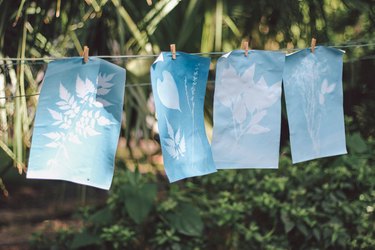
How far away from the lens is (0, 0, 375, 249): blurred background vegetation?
396 cm

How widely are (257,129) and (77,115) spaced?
0.74 m

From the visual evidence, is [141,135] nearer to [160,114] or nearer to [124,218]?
[124,218]

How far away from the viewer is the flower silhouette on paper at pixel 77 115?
2.73 metres

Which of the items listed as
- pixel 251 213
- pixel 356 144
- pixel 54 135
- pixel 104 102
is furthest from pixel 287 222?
pixel 54 135

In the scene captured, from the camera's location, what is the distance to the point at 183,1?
425cm

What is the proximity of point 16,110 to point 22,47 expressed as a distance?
0.29 m

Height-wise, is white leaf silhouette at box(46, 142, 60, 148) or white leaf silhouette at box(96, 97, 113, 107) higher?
white leaf silhouette at box(96, 97, 113, 107)

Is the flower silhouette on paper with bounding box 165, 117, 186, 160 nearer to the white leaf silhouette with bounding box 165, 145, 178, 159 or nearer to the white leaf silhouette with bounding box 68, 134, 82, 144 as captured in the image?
→ the white leaf silhouette with bounding box 165, 145, 178, 159

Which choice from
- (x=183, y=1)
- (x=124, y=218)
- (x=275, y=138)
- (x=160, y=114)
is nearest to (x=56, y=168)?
(x=160, y=114)

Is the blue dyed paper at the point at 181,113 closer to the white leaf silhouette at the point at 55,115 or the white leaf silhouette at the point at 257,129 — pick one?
the white leaf silhouette at the point at 257,129

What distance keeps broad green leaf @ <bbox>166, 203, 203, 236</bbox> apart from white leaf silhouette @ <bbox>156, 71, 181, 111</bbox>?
1.98 metres

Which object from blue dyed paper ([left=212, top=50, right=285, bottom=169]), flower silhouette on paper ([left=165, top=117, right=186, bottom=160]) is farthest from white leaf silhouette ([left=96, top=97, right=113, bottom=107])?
blue dyed paper ([left=212, top=50, right=285, bottom=169])

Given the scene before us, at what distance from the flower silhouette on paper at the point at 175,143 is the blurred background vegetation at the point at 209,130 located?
999 millimetres

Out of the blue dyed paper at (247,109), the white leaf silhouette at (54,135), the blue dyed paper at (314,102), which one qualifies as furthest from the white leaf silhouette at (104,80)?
the blue dyed paper at (314,102)
